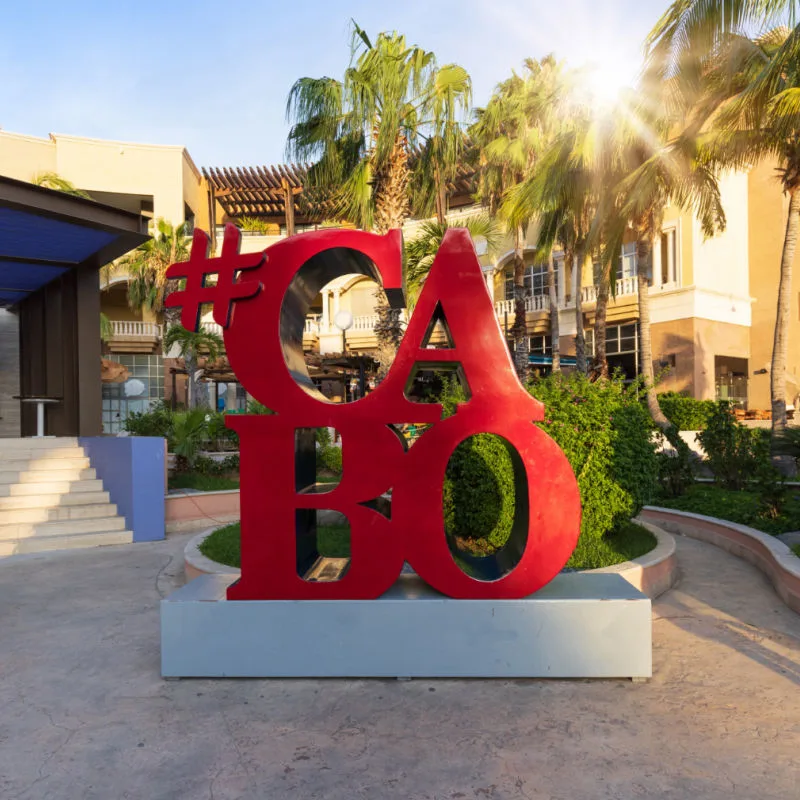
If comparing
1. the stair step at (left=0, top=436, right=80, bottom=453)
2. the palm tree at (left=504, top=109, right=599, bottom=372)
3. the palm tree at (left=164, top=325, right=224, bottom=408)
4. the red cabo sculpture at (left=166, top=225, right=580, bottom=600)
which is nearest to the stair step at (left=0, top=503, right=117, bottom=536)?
the stair step at (left=0, top=436, right=80, bottom=453)

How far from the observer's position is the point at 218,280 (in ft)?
13.1

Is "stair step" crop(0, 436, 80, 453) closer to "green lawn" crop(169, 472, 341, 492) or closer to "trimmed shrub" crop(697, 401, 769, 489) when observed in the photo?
"green lawn" crop(169, 472, 341, 492)

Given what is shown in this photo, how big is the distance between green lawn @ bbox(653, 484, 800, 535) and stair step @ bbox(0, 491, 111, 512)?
8.20 meters

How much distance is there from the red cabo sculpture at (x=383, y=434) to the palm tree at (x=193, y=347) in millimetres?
13283

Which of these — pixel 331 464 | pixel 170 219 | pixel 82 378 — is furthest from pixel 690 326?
pixel 170 219

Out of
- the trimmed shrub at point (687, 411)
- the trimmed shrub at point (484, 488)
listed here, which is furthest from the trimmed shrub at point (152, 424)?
the trimmed shrub at point (687, 411)

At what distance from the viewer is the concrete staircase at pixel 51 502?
7.77 meters

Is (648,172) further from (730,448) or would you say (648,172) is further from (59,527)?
(59,527)

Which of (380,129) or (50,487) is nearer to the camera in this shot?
(50,487)

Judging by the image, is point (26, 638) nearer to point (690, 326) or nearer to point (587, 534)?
point (587, 534)

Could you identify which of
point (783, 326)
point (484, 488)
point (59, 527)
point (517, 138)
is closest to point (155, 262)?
point (517, 138)

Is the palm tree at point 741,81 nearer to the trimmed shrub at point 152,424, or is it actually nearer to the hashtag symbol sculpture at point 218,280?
the hashtag symbol sculpture at point 218,280

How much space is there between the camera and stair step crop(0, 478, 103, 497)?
8.38 m

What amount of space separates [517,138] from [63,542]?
16.6 meters
